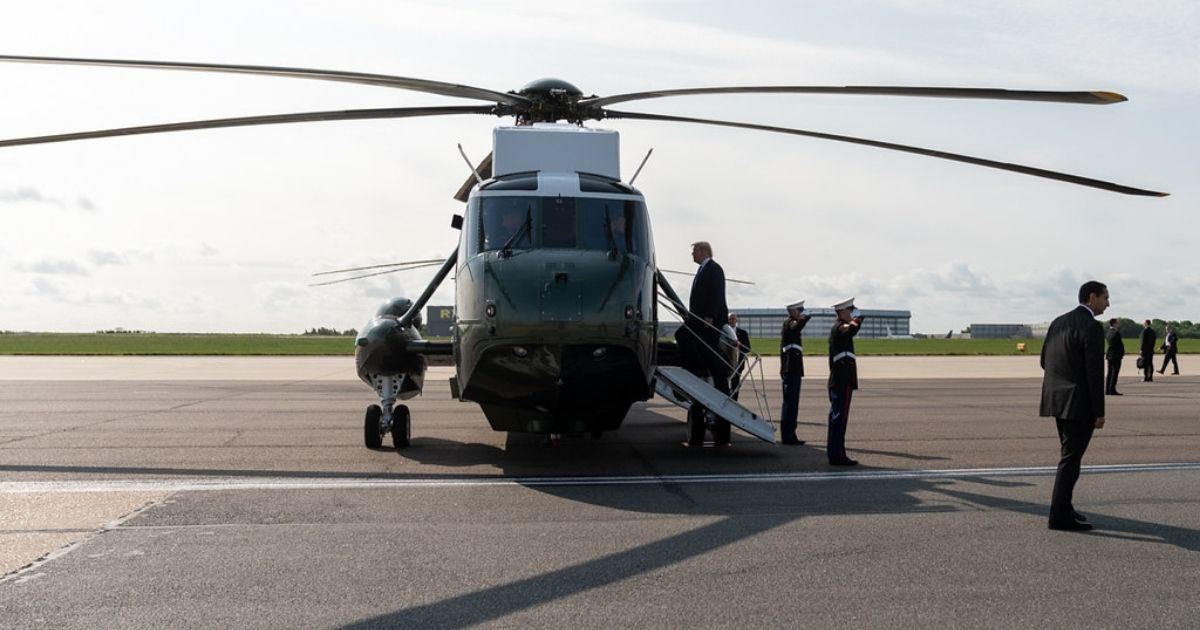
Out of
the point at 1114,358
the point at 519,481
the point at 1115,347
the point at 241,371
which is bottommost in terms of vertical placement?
the point at 241,371

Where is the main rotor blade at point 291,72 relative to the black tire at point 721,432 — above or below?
above

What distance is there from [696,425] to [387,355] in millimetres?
3899

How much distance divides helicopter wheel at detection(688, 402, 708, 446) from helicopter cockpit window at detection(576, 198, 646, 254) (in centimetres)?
258

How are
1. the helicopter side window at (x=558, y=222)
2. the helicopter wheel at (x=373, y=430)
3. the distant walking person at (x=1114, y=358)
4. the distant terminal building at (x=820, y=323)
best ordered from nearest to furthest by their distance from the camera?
the helicopter side window at (x=558, y=222), the helicopter wheel at (x=373, y=430), the distant walking person at (x=1114, y=358), the distant terminal building at (x=820, y=323)

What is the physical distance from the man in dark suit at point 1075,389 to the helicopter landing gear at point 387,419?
7354 mm

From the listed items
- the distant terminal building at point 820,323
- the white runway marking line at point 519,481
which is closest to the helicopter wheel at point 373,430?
the white runway marking line at point 519,481

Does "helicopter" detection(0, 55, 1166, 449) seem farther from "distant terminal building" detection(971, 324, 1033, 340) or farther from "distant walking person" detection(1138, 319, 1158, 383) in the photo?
"distant terminal building" detection(971, 324, 1033, 340)

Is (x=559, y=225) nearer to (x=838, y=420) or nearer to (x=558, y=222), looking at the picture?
(x=558, y=222)

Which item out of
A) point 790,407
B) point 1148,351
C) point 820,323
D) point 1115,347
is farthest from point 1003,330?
point 790,407

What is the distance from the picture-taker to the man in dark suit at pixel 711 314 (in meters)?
12.0

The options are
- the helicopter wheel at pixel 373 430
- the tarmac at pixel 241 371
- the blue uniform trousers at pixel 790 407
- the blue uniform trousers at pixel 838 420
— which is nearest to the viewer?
the blue uniform trousers at pixel 838 420

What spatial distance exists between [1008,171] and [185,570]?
318 inches

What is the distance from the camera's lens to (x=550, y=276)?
948 cm

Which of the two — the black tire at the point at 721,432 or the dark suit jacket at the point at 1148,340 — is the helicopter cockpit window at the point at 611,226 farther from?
the dark suit jacket at the point at 1148,340
